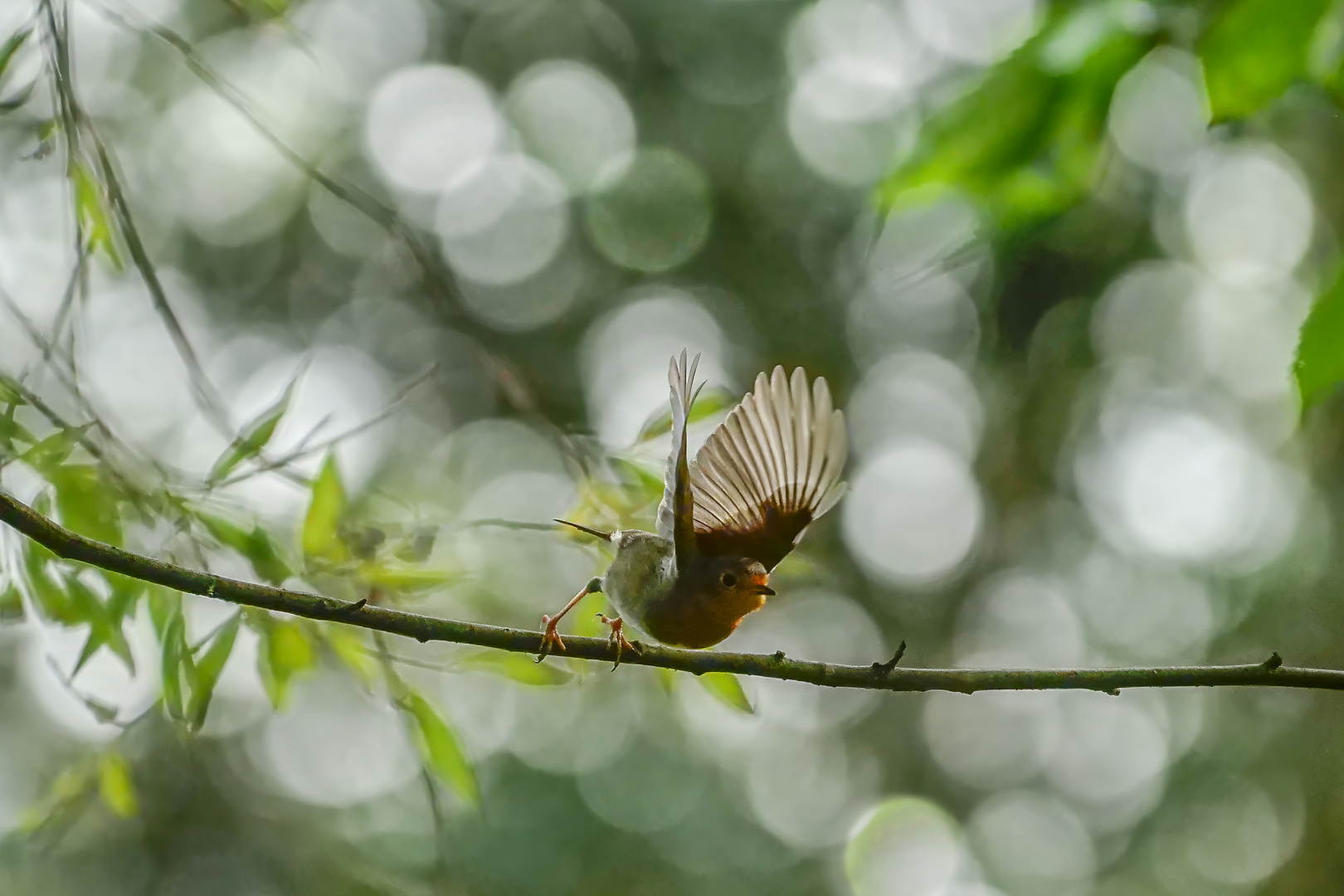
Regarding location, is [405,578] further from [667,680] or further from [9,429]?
[9,429]

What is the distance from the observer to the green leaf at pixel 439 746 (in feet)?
4.88

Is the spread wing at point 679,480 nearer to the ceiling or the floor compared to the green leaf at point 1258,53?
nearer to the floor

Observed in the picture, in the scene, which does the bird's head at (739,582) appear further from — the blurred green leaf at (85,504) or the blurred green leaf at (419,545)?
the blurred green leaf at (85,504)

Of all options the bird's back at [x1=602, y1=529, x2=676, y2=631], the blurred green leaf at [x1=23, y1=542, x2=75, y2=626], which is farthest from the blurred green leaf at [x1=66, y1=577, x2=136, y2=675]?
the bird's back at [x1=602, y1=529, x2=676, y2=631]

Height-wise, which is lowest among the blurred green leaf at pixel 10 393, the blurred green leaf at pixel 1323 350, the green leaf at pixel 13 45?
the blurred green leaf at pixel 10 393

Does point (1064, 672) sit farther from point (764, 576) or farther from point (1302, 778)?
point (1302, 778)

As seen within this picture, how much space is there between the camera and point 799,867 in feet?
21.7

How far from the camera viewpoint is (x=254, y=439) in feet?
4.67

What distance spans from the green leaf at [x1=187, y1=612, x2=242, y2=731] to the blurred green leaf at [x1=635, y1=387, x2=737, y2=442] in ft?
2.08

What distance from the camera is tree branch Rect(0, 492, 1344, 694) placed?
1.00m

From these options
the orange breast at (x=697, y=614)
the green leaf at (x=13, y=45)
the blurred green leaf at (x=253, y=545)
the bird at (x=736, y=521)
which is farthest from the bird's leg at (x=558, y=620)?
the green leaf at (x=13, y=45)

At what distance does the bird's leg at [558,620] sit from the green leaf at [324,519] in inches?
11.8

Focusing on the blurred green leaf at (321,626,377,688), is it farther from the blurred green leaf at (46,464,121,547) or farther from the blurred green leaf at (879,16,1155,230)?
the blurred green leaf at (879,16,1155,230)

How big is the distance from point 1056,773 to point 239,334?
5149 millimetres
